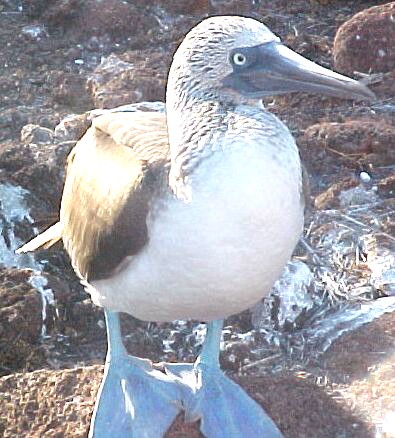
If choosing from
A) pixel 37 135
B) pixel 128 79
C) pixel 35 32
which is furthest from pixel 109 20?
pixel 37 135

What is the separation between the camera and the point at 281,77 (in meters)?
2.58

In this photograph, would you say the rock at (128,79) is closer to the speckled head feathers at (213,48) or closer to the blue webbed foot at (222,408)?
the blue webbed foot at (222,408)

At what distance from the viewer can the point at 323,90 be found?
99.7 inches

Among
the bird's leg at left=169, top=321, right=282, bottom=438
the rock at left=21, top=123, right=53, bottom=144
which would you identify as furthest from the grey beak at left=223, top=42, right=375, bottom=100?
the rock at left=21, top=123, right=53, bottom=144

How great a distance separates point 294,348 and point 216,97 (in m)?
1.39

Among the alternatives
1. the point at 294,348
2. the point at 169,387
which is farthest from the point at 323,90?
the point at 294,348

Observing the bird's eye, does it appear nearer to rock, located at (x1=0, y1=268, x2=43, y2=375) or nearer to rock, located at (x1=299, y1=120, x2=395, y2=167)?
rock, located at (x1=0, y1=268, x2=43, y2=375)

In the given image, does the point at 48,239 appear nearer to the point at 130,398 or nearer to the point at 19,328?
the point at 19,328

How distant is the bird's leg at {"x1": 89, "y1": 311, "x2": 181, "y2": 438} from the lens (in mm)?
3111

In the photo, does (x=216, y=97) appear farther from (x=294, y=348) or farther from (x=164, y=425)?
(x=294, y=348)

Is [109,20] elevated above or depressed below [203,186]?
below

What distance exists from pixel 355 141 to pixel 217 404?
183cm

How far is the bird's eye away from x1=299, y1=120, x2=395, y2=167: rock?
205 cm

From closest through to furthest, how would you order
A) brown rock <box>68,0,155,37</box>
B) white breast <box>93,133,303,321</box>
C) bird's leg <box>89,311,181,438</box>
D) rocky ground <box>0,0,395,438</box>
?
white breast <box>93,133,303,321</box> < bird's leg <box>89,311,181,438</box> < rocky ground <box>0,0,395,438</box> < brown rock <box>68,0,155,37</box>
